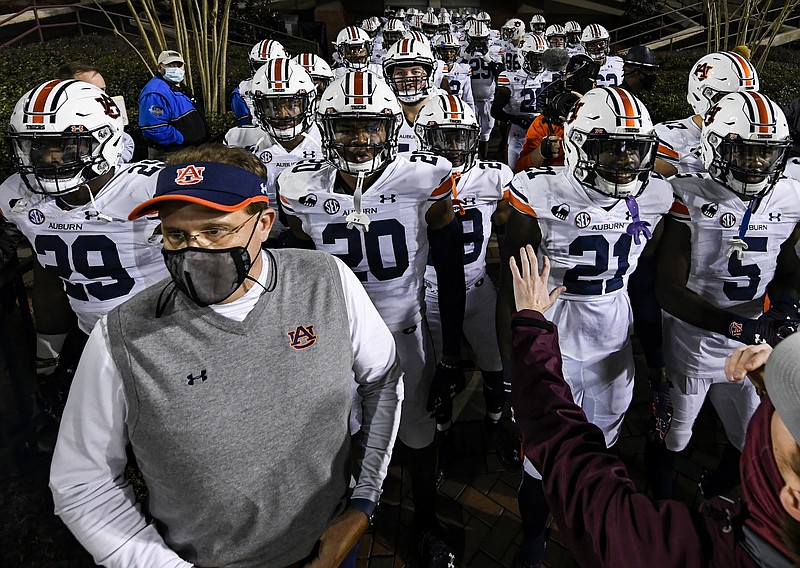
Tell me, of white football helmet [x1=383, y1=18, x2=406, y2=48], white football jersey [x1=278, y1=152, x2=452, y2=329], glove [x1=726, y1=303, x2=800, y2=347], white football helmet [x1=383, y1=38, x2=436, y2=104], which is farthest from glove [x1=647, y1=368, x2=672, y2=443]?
Answer: white football helmet [x1=383, y1=18, x2=406, y2=48]

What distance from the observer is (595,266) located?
2.92 meters

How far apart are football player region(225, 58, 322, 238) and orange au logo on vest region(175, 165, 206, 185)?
2.81 metres

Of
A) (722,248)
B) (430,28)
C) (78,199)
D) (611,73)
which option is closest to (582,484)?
(722,248)

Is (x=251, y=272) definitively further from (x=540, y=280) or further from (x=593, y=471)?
(x=593, y=471)

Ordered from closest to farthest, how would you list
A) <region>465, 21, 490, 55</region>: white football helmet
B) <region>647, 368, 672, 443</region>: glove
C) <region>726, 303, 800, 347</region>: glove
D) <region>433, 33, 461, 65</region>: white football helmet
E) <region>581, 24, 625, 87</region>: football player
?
<region>726, 303, 800, 347</region>: glove
<region>647, 368, 672, 443</region>: glove
<region>581, 24, 625, 87</region>: football player
<region>433, 33, 461, 65</region>: white football helmet
<region>465, 21, 490, 55</region>: white football helmet

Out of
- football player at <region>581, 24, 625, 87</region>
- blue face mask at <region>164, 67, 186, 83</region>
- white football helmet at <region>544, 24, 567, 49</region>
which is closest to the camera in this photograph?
blue face mask at <region>164, 67, 186, 83</region>

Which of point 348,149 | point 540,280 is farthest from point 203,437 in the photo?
point 348,149

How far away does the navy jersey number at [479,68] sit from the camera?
32.6ft

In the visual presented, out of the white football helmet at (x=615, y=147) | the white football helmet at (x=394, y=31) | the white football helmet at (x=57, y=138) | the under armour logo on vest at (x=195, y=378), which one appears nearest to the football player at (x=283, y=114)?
the white football helmet at (x=57, y=138)

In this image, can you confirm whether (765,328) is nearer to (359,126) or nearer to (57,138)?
(359,126)

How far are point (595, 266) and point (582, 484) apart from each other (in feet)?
5.45

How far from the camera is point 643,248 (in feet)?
9.96

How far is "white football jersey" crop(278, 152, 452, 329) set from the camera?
2965 millimetres

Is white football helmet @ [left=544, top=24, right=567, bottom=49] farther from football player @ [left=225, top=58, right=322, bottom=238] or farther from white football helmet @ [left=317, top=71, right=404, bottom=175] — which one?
white football helmet @ [left=317, top=71, right=404, bottom=175]
